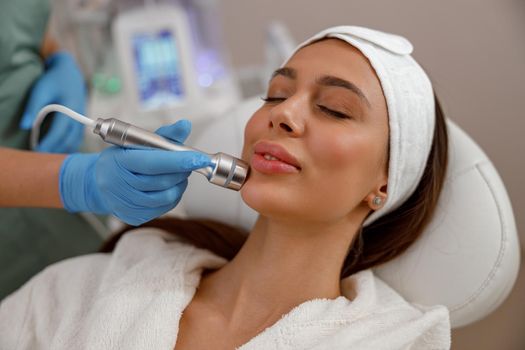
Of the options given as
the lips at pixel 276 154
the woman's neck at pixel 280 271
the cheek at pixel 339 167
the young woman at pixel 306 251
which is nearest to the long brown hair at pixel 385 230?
the young woman at pixel 306 251

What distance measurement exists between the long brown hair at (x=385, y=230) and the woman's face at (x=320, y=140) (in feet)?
0.54

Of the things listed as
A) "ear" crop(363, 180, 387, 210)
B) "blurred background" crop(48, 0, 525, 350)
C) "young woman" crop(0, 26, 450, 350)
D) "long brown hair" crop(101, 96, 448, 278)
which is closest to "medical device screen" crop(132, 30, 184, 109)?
"blurred background" crop(48, 0, 525, 350)

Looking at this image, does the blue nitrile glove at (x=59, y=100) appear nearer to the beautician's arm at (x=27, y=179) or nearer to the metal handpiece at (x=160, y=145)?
the beautician's arm at (x=27, y=179)

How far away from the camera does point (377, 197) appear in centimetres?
98

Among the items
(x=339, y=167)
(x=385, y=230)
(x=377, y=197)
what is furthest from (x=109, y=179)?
(x=385, y=230)

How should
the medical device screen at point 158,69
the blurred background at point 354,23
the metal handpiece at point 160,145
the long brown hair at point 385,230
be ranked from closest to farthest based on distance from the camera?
the metal handpiece at point 160,145 → the long brown hair at point 385,230 → the blurred background at point 354,23 → the medical device screen at point 158,69

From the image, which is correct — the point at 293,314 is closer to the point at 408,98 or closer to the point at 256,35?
the point at 408,98

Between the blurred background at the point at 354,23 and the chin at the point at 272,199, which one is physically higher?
the blurred background at the point at 354,23

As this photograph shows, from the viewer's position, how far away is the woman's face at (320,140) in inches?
33.9

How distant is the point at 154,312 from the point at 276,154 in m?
0.42

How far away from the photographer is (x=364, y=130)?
901 millimetres

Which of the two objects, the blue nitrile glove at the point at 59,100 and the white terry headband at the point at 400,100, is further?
the blue nitrile glove at the point at 59,100

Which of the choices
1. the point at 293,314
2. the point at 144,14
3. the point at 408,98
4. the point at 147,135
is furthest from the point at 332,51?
the point at 144,14

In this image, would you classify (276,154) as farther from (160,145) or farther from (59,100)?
(59,100)
